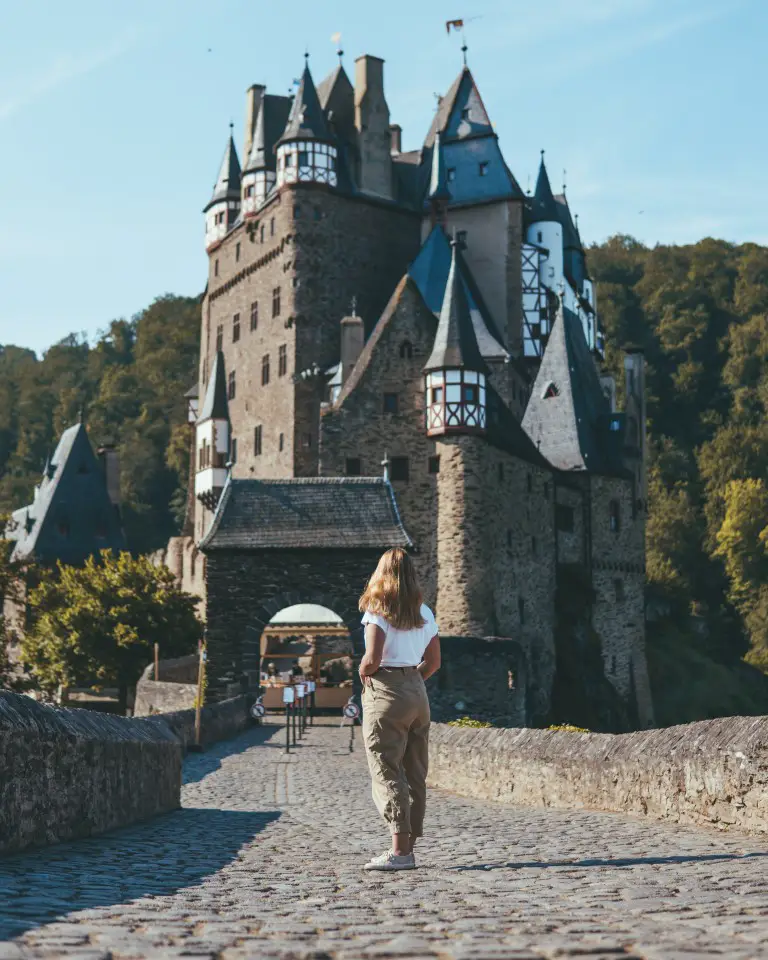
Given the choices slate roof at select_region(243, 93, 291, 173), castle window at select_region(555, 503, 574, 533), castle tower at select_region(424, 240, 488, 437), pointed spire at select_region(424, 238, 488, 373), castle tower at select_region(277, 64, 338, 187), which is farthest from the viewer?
slate roof at select_region(243, 93, 291, 173)

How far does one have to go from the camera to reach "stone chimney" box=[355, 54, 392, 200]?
58.9m

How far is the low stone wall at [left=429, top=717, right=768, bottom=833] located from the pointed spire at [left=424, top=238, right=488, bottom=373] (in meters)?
30.3

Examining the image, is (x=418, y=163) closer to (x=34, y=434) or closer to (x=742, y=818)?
(x=34, y=434)

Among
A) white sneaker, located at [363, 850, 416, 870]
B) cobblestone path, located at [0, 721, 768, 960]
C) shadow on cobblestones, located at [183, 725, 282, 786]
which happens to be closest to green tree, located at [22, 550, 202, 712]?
shadow on cobblestones, located at [183, 725, 282, 786]

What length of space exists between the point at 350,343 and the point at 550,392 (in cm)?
797

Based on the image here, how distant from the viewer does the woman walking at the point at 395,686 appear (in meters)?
7.37

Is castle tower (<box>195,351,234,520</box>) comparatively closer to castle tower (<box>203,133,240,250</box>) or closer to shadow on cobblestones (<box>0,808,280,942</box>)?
castle tower (<box>203,133,240,250</box>)

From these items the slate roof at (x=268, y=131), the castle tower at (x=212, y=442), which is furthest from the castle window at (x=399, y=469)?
the slate roof at (x=268, y=131)

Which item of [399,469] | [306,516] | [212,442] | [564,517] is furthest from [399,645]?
[212,442]

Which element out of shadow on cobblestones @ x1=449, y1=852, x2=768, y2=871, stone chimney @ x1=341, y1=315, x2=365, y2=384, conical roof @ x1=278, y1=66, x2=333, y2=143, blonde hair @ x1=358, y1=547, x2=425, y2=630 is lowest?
shadow on cobblestones @ x1=449, y1=852, x2=768, y2=871

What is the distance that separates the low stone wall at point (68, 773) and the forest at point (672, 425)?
49712 millimetres

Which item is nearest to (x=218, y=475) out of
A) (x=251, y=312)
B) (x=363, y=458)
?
(x=251, y=312)

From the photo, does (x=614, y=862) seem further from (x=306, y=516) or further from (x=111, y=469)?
(x=111, y=469)

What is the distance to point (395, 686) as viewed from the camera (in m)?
7.42
